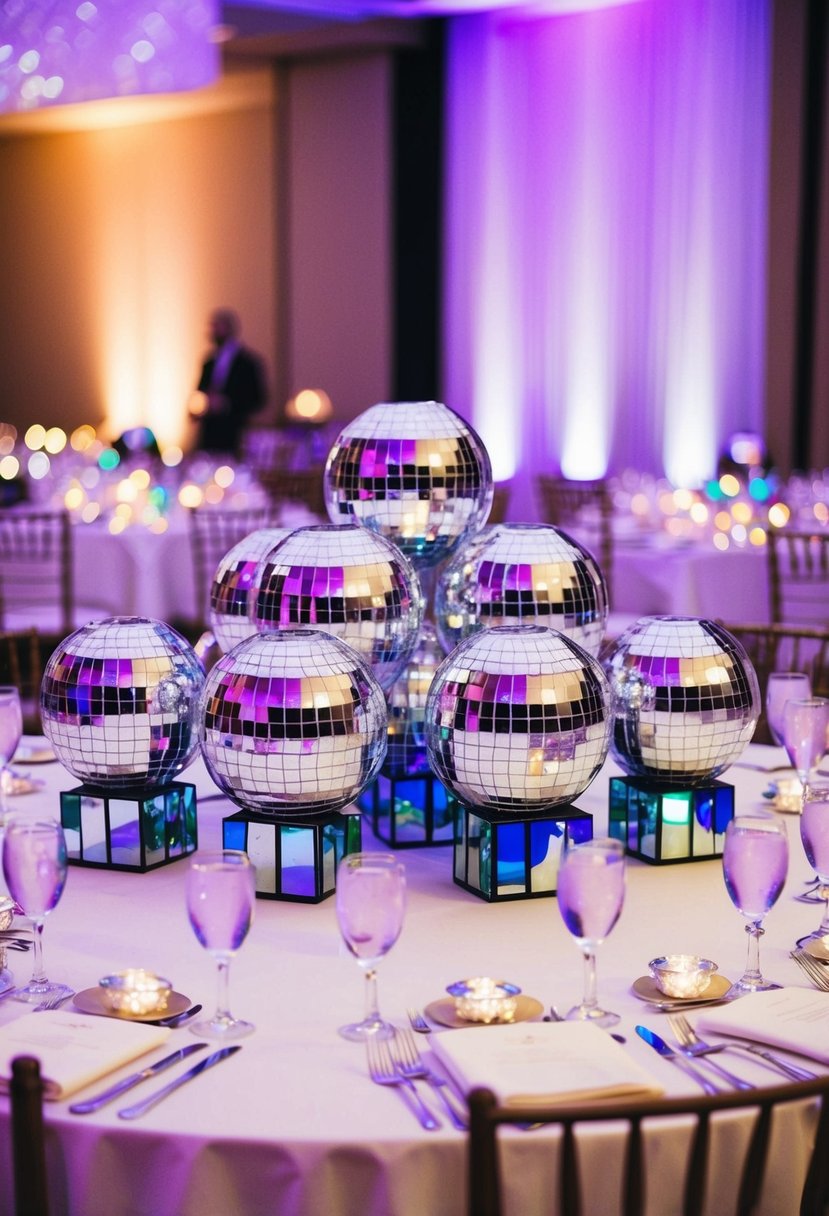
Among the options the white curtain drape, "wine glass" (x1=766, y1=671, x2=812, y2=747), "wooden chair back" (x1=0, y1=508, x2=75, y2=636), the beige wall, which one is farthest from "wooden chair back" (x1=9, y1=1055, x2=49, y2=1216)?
the beige wall

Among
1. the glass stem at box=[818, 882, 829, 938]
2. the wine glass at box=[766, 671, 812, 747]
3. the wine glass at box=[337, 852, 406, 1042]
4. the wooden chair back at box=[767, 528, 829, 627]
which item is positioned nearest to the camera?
the wine glass at box=[337, 852, 406, 1042]

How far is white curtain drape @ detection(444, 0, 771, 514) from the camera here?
28.8 ft

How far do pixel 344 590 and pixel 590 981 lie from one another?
2.17 ft

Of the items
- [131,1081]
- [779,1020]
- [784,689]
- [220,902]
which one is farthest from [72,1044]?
[784,689]

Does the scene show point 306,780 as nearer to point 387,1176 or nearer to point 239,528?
point 387,1176

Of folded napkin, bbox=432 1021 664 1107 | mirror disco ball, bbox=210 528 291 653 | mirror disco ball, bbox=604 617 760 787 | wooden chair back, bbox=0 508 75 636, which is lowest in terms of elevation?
wooden chair back, bbox=0 508 75 636

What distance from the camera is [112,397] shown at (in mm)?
13039

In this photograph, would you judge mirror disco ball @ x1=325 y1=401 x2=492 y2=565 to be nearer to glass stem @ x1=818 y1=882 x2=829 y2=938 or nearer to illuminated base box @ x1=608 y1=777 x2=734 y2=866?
illuminated base box @ x1=608 y1=777 x2=734 y2=866

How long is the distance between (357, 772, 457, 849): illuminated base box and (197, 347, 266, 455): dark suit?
330 inches

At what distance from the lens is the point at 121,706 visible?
5.86ft

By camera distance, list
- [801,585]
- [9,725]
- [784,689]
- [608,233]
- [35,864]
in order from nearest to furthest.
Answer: [35,864] < [9,725] < [784,689] < [801,585] < [608,233]

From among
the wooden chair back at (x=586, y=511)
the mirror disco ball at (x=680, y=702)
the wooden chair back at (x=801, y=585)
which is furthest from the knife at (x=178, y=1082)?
the wooden chair back at (x=586, y=511)

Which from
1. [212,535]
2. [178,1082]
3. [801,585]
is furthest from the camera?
[212,535]

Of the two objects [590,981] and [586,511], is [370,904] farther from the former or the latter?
[586,511]
